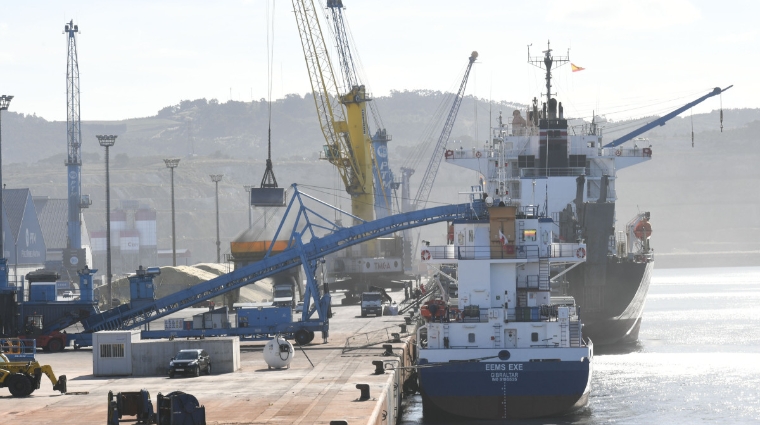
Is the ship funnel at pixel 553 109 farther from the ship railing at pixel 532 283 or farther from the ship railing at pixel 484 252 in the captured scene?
the ship railing at pixel 532 283

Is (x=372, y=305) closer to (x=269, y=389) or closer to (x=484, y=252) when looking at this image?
(x=484, y=252)

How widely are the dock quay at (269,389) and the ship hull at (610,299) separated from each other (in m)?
19.1

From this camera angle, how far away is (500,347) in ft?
181

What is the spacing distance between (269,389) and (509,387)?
1107 cm

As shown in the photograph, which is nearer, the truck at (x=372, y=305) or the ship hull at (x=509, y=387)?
the ship hull at (x=509, y=387)

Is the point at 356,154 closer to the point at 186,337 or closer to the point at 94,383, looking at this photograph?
the point at 186,337

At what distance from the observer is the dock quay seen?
45163mm

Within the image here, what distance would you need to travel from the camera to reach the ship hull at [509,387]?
54.2 meters

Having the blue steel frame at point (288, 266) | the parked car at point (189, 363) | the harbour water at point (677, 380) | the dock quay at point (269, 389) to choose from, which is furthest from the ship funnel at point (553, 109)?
the parked car at point (189, 363)

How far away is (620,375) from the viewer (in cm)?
7631

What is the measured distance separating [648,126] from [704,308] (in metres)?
53.0

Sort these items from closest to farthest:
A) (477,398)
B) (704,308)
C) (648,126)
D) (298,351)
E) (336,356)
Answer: (477,398) → (336,356) → (298,351) → (648,126) → (704,308)

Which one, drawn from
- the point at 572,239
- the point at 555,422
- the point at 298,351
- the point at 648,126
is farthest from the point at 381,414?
the point at 648,126

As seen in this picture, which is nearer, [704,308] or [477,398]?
[477,398]
